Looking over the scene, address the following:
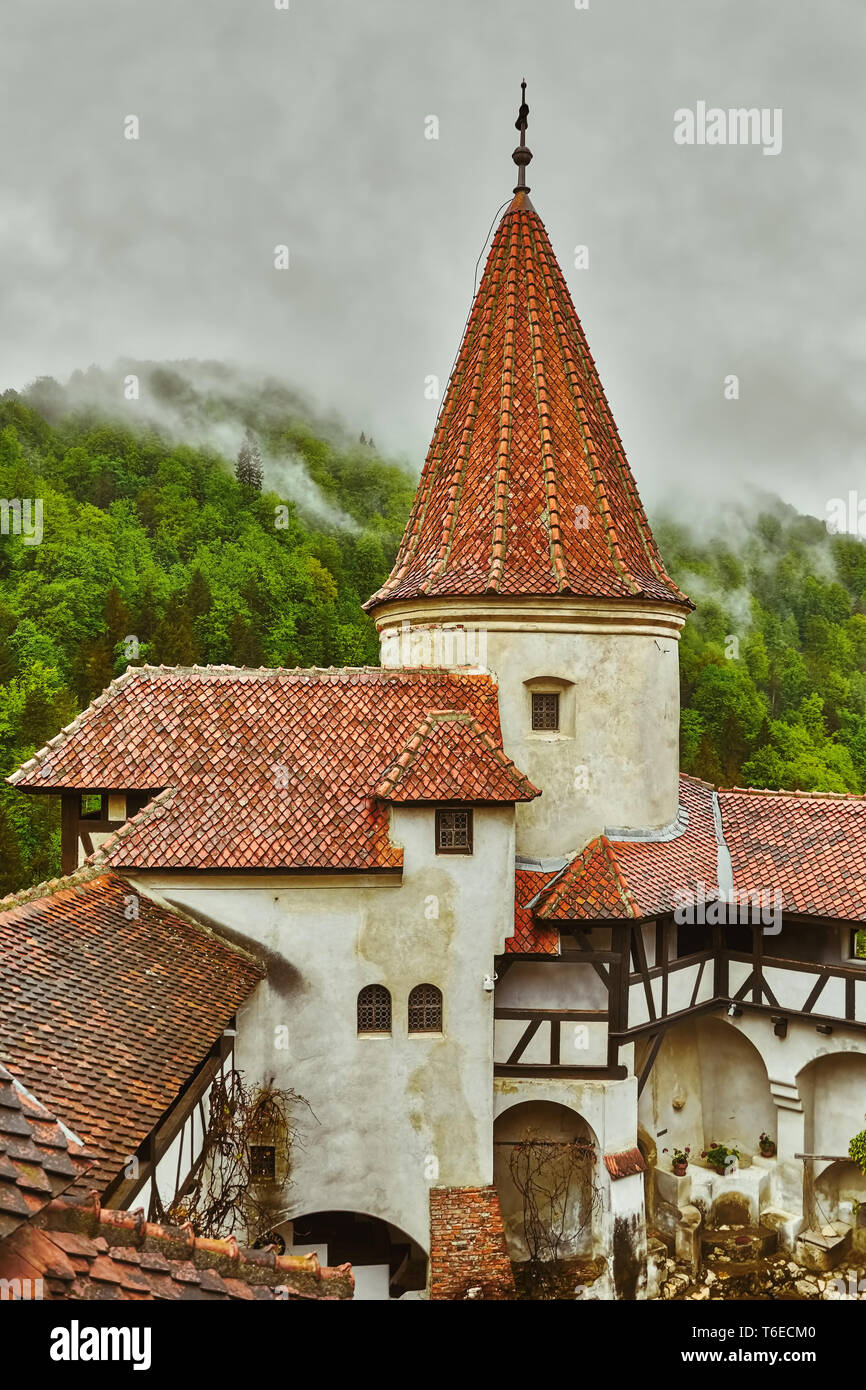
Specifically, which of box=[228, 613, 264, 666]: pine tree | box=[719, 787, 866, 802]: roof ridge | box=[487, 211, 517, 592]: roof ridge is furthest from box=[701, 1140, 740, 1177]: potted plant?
box=[228, 613, 264, 666]: pine tree

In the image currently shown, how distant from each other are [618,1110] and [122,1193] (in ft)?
31.3

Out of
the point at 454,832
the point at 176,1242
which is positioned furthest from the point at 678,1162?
the point at 176,1242

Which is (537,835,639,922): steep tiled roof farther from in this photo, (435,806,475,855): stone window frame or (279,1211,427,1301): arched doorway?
(279,1211,427,1301): arched doorway

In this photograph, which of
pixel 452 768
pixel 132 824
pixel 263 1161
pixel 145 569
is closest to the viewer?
pixel 263 1161

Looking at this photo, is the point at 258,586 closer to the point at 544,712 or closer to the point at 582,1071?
the point at 544,712

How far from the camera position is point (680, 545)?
3506 inches

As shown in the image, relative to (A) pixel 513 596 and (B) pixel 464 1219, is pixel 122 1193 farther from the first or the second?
(A) pixel 513 596

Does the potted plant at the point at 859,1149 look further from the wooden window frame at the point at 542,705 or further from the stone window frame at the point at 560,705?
the wooden window frame at the point at 542,705

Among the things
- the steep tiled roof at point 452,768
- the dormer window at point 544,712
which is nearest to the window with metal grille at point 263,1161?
the steep tiled roof at point 452,768

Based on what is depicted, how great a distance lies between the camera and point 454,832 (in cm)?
1593

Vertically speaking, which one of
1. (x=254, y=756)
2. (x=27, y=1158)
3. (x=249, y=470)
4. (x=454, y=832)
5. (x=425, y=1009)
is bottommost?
(x=27, y=1158)

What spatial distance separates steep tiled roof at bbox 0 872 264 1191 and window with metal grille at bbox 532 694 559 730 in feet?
21.0

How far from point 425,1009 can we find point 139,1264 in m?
10.3
